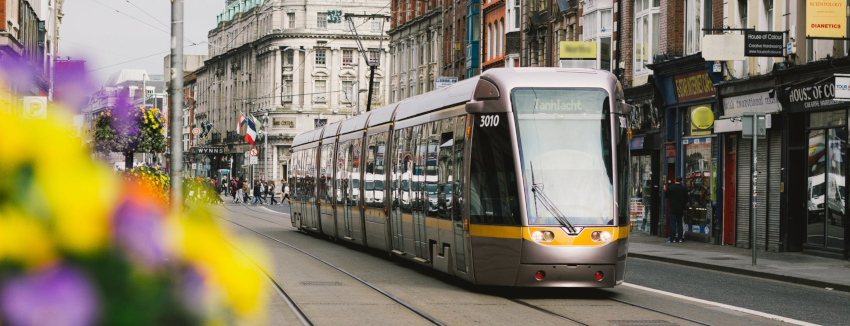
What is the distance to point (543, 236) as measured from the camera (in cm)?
1383

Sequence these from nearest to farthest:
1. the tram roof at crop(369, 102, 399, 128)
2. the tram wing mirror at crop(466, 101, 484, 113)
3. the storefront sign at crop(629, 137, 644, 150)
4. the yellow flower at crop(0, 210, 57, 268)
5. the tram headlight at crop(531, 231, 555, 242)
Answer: the yellow flower at crop(0, 210, 57, 268)
the tram headlight at crop(531, 231, 555, 242)
the tram wing mirror at crop(466, 101, 484, 113)
the tram roof at crop(369, 102, 399, 128)
the storefront sign at crop(629, 137, 644, 150)

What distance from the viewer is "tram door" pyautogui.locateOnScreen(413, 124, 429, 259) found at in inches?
683

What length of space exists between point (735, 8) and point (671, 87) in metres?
3.89

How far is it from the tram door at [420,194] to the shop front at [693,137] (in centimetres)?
1311

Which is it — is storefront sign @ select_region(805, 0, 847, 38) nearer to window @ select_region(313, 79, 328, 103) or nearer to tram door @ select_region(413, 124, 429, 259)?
tram door @ select_region(413, 124, 429, 259)

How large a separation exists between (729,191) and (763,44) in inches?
213

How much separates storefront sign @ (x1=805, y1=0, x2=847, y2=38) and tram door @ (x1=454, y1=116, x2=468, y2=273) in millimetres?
9667

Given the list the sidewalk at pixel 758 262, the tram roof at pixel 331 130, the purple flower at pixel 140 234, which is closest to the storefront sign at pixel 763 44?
the sidewalk at pixel 758 262

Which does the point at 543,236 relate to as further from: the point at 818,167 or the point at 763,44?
the point at 763,44

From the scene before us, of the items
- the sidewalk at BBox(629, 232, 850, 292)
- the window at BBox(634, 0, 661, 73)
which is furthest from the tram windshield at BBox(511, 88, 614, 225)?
the window at BBox(634, 0, 661, 73)

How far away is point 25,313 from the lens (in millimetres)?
1521

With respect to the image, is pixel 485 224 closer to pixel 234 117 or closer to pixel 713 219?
pixel 713 219

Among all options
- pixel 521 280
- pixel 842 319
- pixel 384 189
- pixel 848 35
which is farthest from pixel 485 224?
pixel 848 35

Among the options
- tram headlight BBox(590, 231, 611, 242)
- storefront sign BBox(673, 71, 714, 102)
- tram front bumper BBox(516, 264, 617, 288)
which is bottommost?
tram front bumper BBox(516, 264, 617, 288)
